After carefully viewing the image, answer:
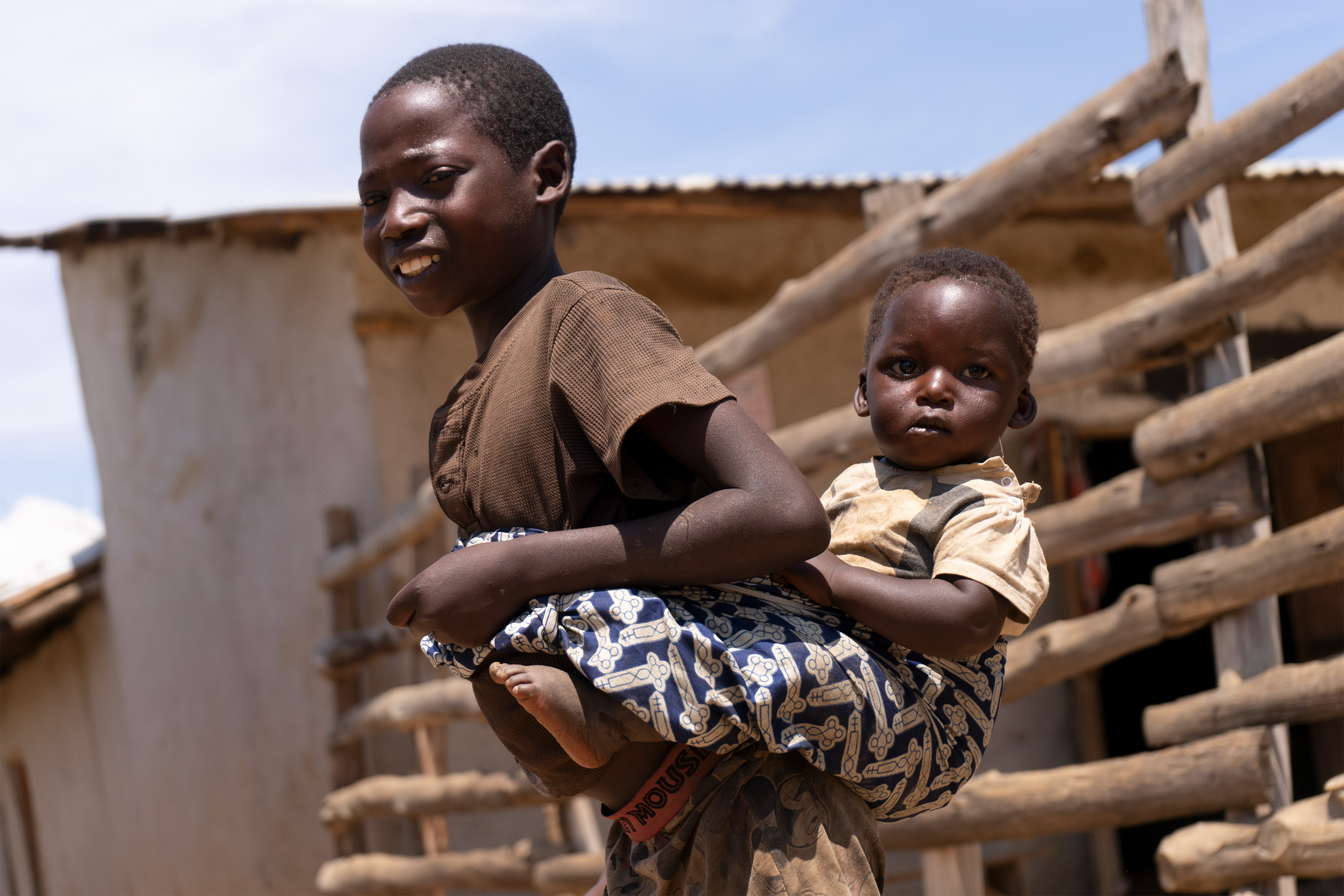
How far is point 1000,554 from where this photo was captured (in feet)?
4.97

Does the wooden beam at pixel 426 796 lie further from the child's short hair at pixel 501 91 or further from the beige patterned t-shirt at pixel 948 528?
the child's short hair at pixel 501 91

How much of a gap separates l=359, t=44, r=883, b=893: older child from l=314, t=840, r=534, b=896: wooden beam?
423 cm

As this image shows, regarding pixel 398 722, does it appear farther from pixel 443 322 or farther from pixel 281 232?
pixel 281 232

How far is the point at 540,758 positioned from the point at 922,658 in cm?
46

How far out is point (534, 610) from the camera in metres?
1.42


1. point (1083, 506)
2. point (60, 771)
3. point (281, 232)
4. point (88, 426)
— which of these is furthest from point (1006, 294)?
point (60, 771)

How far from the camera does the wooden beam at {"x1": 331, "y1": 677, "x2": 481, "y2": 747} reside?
5.46 meters

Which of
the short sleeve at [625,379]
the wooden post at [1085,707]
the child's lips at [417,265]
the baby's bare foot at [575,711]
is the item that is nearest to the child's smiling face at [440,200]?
the child's lips at [417,265]

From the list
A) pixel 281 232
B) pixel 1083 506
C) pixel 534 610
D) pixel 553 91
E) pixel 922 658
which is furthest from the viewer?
pixel 281 232

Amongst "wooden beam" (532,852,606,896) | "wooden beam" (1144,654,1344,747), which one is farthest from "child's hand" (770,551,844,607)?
"wooden beam" (532,852,606,896)

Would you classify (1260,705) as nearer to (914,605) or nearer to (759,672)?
(914,605)

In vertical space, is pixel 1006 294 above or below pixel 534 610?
above

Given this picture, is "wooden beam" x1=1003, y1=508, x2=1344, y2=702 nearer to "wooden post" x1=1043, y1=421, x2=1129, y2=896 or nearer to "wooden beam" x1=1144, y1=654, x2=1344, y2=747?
"wooden beam" x1=1144, y1=654, x2=1344, y2=747

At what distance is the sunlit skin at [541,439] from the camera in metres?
1.39
